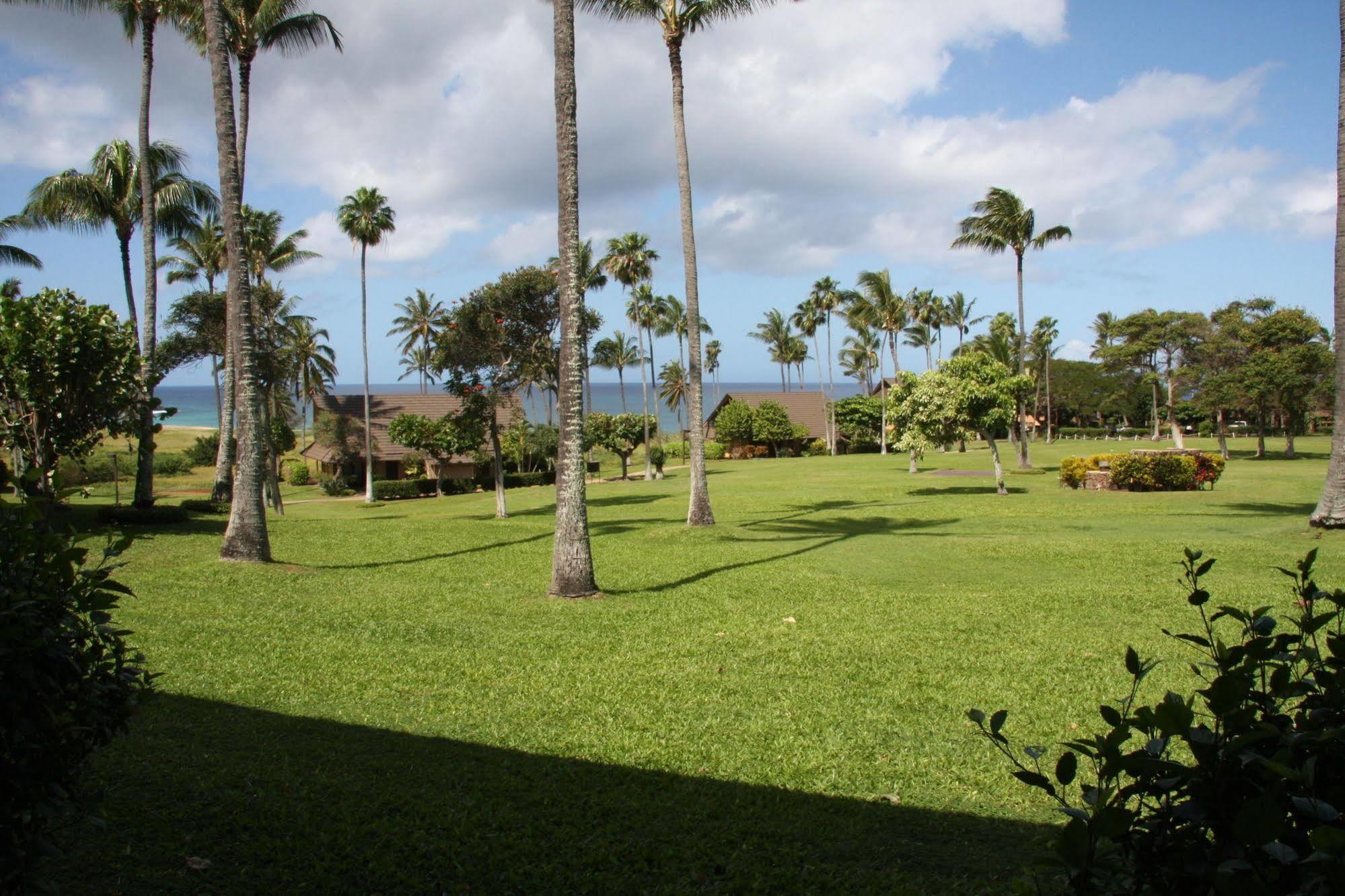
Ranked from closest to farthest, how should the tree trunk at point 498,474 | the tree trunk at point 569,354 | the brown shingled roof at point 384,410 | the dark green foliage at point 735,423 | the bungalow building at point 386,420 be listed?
1. the tree trunk at point 569,354
2. the tree trunk at point 498,474
3. the bungalow building at point 386,420
4. the brown shingled roof at point 384,410
5. the dark green foliage at point 735,423

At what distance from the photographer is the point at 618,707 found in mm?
7293

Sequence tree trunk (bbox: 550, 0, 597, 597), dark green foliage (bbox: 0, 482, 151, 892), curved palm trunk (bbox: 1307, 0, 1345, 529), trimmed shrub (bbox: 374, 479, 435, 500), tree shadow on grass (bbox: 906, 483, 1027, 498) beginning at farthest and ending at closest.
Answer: trimmed shrub (bbox: 374, 479, 435, 500) → tree shadow on grass (bbox: 906, 483, 1027, 498) → curved palm trunk (bbox: 1307, 0, 1345, 529) → tree trunk (bbox: 550, 0, 597, 597) → dark green foliage (bbox: 0, 482, 151, 892)

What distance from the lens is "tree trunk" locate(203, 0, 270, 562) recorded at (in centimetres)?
1410

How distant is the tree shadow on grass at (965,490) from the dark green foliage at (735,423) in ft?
119

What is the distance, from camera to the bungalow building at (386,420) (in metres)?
50.2

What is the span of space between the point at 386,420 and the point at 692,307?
120 ft

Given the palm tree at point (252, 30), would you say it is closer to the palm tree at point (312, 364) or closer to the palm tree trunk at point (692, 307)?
the palm tree trunk at point (692, 307)

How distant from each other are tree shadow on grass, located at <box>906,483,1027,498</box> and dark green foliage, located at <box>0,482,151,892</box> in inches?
1161

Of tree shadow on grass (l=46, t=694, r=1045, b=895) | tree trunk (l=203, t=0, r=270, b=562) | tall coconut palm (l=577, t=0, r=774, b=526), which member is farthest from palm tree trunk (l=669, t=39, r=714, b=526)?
tree shadow on grass (l=46, t=694, r=1045, b=895)

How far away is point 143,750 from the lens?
18.8 ft

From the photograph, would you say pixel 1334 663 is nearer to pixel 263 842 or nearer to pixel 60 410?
pixel 263 842

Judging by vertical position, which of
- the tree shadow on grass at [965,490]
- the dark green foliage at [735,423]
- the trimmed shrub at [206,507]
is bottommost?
the tree shadow on grass at [965,490]

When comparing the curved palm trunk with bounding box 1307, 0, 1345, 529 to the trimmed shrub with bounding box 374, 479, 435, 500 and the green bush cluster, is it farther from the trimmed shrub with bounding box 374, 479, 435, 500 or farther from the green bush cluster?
the trimmed shrub with bounding box 374, 479, 435, 500

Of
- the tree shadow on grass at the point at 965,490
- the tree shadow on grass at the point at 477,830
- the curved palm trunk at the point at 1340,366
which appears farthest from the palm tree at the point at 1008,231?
the tree shadow on grass at the point at 477,830
